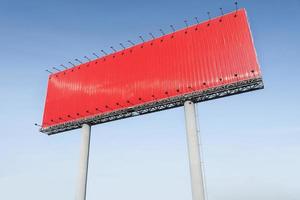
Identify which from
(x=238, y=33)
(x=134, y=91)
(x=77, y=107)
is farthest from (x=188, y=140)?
(x=77, y=107)

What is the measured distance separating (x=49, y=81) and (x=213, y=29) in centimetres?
1501

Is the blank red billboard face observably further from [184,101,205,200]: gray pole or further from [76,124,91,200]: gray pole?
[184,101,205,200]: gray pole

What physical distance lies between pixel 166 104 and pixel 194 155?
4.10 m

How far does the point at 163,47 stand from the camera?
20875 millimetres

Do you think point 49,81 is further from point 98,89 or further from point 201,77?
point 201,77

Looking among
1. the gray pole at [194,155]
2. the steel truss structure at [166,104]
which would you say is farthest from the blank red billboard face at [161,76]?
the gray pole at [194,155]

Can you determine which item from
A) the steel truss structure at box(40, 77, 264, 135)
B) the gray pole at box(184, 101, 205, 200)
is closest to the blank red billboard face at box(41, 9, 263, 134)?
the steel truss structure at box(40, 77, 264, 135)

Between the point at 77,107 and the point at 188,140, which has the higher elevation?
the point at 77,107

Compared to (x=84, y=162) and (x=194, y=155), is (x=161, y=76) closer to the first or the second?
(x=194, y=155)

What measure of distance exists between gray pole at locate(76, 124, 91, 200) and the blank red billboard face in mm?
804

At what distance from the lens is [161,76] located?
1984cm

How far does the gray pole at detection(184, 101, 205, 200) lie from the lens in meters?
15.8

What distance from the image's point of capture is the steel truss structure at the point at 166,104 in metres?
17.2

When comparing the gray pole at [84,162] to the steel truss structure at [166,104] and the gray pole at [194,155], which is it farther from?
the gray pole at [194,155]
